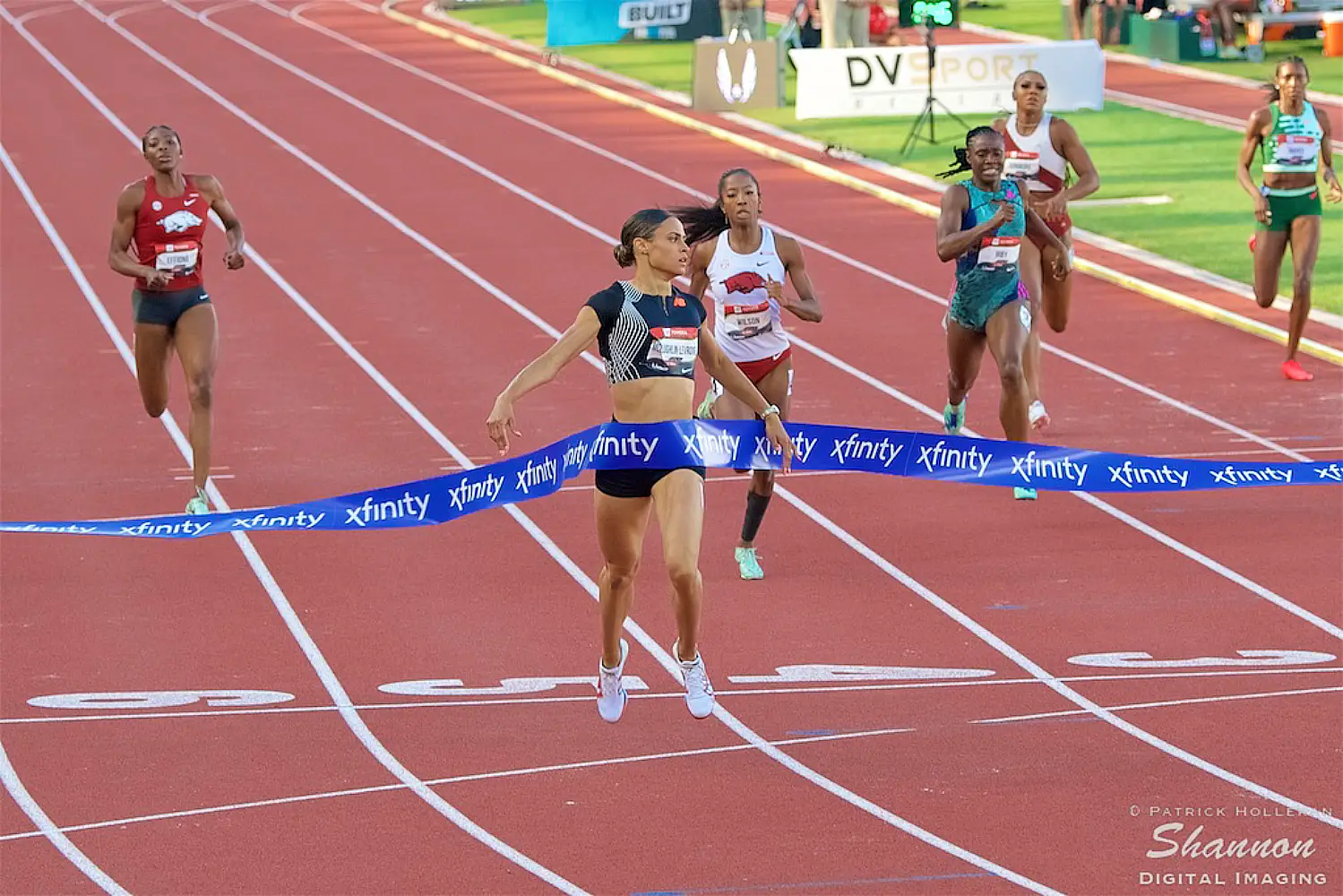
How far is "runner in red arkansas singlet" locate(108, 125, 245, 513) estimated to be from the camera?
1269cm

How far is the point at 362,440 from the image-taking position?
15055 mm

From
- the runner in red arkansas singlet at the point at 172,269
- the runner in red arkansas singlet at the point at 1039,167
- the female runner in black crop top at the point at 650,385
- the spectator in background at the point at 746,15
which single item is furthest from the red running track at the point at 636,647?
the spectator in background at the point at 746,15

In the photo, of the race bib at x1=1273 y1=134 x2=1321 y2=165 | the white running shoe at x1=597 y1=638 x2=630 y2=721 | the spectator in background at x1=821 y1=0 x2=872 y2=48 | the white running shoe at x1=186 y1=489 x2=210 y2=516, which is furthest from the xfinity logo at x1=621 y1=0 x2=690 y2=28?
the white running shoe at x1=597 y1=638 x2=630 y2=721

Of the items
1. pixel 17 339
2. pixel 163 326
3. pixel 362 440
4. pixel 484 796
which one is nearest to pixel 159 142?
pixel 163 326

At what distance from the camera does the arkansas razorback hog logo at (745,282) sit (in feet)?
36.2

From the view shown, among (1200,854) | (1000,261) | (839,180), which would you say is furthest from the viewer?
(839,180)

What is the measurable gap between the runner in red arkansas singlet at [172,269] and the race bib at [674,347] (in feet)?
16.0

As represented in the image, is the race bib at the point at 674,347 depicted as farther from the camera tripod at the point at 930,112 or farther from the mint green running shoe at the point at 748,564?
the camera tripod at the point at 930,112

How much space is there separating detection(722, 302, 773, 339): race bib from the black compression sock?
2.76 feet

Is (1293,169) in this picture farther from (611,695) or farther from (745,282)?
(611,695)

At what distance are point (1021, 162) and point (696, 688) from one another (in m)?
5.83

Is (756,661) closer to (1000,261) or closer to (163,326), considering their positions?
(1000,261)

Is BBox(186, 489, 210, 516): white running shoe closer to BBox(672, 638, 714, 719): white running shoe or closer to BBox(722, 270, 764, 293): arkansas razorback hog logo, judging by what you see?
BBox(722, 270, 764, 293): arkansas razorback hog logo

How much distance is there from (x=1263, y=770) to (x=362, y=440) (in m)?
7.90
